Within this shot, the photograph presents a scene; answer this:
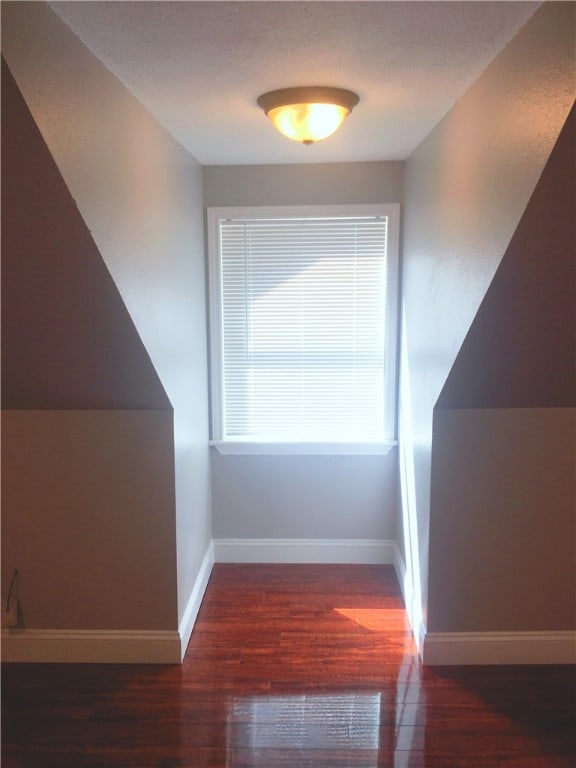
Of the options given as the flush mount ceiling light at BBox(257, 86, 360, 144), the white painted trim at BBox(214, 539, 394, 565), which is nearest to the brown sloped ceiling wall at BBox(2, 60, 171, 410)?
the flush mount ceiling light at BBox(257, 86, 360, 144)

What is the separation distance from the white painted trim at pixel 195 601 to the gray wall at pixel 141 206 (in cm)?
7

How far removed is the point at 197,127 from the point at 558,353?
1.69m

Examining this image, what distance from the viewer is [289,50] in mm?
1720

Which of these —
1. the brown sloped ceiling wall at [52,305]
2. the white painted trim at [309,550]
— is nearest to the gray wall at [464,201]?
the white painted trim at [309,550]

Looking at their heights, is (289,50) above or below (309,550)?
above

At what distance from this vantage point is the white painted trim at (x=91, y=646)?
2.62m

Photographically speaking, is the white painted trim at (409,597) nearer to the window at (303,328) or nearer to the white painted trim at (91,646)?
the window at (303,328)

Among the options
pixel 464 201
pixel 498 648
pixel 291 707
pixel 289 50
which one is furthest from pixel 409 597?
pixel 289 50

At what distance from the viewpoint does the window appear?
3352mm

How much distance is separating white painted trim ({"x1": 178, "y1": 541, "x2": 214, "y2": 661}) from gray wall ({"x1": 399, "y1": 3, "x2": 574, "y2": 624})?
41.9 inches

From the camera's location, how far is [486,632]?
260 cm

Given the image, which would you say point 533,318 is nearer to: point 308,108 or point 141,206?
point 308,108

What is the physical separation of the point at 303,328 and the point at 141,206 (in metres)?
1.37

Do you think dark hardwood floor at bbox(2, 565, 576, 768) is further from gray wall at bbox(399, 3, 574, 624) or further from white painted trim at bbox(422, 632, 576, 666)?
gray wall at bbox(399, 3, 574, 624)
